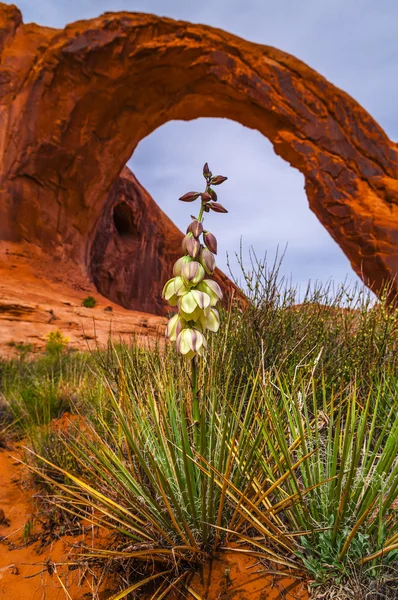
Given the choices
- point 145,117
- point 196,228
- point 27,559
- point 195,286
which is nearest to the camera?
point 196,228

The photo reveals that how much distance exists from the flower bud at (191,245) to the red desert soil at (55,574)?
1.05 m

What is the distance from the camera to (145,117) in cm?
1453

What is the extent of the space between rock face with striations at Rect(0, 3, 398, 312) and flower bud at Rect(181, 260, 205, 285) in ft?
38.2

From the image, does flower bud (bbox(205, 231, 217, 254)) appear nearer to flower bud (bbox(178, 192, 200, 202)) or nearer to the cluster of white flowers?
the cluster of white flowers

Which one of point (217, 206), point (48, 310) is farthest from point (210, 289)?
point (48, 310)

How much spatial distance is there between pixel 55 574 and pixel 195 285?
146 centimetres

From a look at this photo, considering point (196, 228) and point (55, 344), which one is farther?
point (55, 344)

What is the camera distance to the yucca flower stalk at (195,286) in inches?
53.7

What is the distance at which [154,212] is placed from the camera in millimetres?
25297

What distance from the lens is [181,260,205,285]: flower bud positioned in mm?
1361

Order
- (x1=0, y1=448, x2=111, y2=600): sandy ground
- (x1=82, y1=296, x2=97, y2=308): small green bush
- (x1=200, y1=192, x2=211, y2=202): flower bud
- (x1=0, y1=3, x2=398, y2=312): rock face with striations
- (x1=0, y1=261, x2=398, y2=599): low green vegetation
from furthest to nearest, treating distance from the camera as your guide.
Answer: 1. (x1=0, y1=3, x2=398, y2=312): rock face with striations
2. (x1=82, y1=296, x2=97, y2=308): small green bush
3. (x1=0, y1=448, x2=111, y2=600): sandy ground
4. (x1=200, y1=192, x2=211, y2=202): flower bud
5. (x1=0, y1=261, x2=398, y2=599): low green vegetation

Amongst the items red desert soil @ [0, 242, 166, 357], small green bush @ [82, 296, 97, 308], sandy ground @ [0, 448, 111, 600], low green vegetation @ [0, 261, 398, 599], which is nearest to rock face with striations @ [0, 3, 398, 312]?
red desert soil @ [0, 242, 166, 357]

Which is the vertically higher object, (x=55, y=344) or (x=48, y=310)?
(x=48, y=310)

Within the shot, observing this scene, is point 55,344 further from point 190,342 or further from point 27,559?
point 190,342
